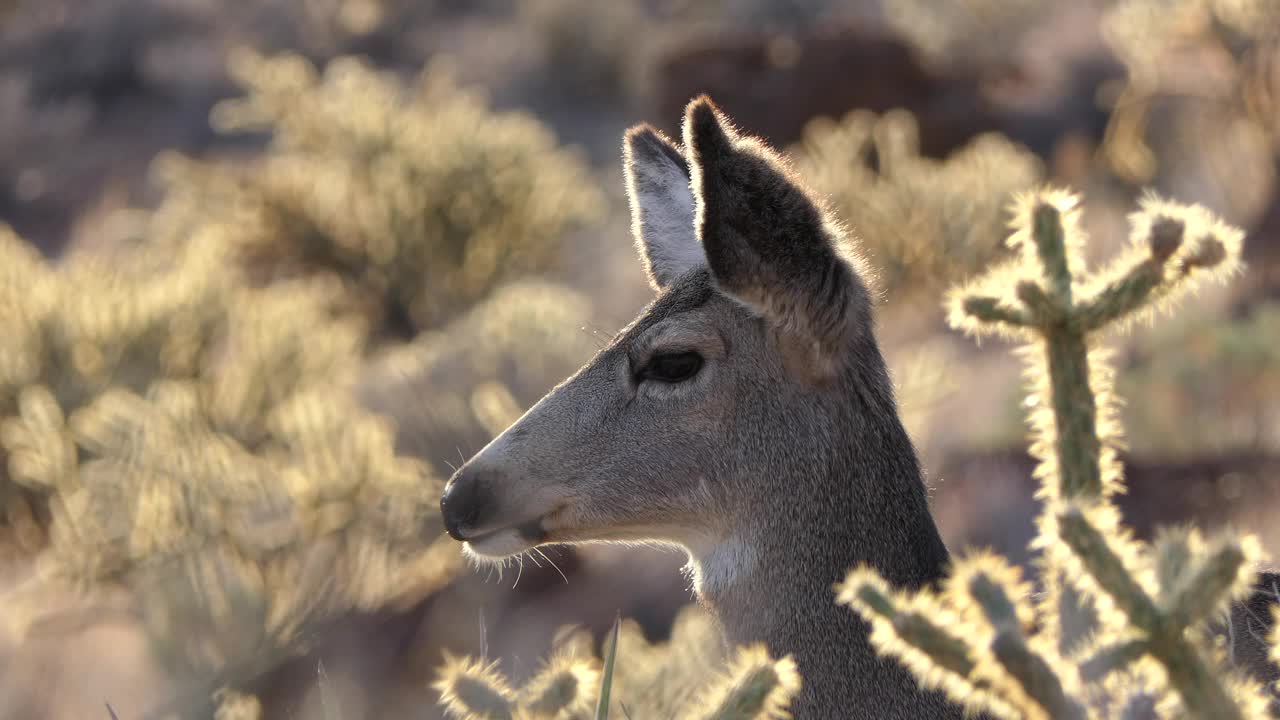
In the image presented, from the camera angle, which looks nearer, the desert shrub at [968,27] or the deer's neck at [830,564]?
the deer's neck at [830,564]

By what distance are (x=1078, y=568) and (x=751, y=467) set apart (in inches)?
52.6

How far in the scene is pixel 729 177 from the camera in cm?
254

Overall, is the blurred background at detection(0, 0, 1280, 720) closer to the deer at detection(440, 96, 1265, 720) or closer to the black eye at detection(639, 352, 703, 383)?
Answer: the deer at detection(440, 96, 1265, 720)

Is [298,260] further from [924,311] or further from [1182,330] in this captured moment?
[1182,330]

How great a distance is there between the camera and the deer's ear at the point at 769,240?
2.52m

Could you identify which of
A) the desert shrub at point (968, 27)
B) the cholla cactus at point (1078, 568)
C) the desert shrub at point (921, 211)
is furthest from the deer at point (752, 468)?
the desert shrub at point (968, 27)

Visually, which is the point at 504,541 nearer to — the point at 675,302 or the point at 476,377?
the point at 675,302

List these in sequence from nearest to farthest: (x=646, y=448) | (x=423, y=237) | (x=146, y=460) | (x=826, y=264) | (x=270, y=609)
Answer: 1. (x=826, y=264)
2. (x=646, y=448)
3. (x=270, y=609)
4. (x=146, y=460)
5. (x=423, y=237)

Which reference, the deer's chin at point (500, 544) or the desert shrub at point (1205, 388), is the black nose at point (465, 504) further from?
the desert shrub at point (1205, 388)

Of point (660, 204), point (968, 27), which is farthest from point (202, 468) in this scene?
point (968, 27)

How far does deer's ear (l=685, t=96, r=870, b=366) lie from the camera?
2.52 meters

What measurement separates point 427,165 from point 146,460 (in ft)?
23.1

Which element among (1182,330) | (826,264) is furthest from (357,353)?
(826,264)

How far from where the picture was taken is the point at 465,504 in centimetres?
293
